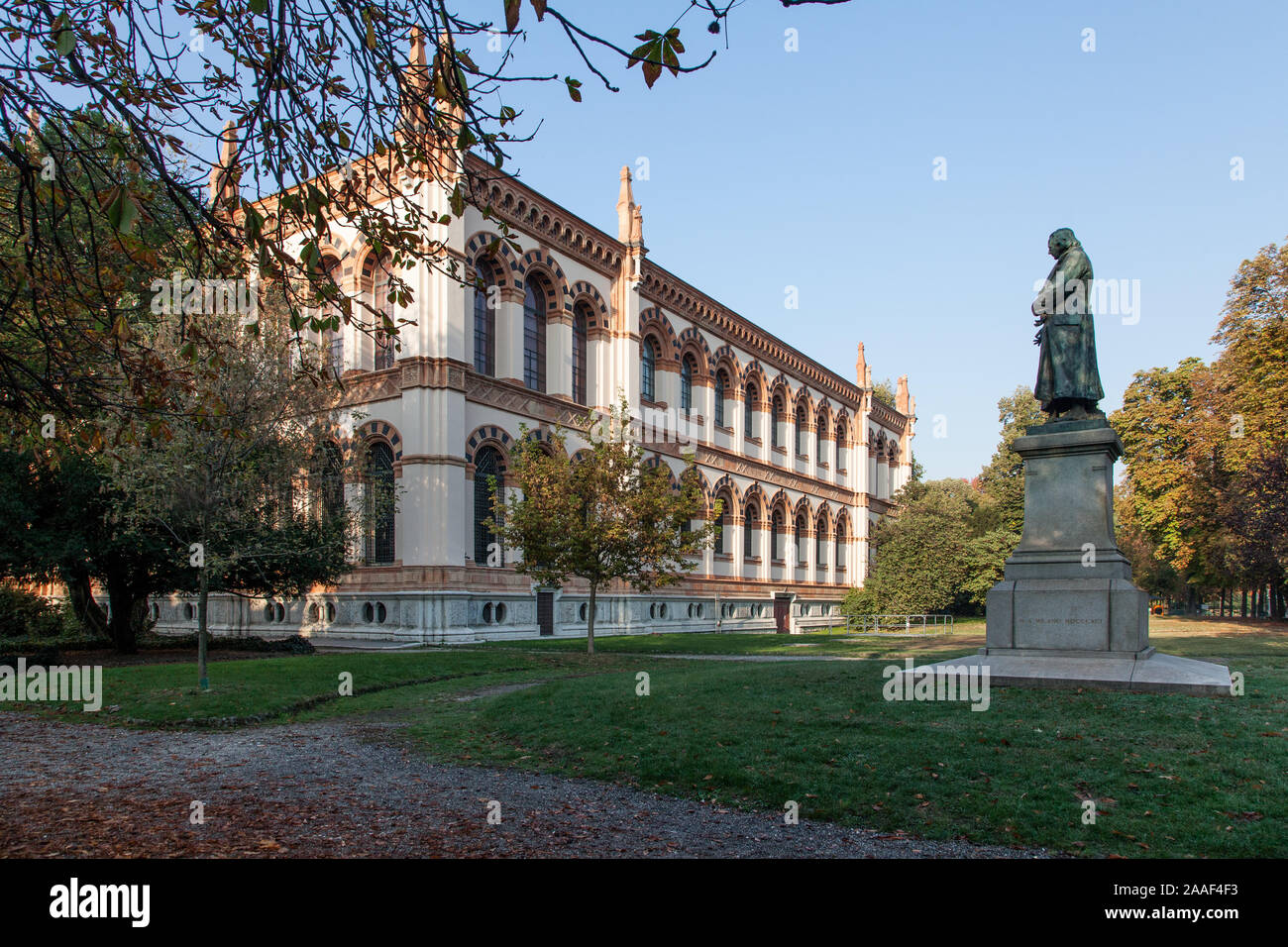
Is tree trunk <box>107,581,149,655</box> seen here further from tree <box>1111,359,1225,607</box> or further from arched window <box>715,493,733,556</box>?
tree <box>1111,359,1225,607</box>

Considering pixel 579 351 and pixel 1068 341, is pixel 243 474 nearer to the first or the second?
pixel 1068 341

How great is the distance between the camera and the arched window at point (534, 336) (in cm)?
3109

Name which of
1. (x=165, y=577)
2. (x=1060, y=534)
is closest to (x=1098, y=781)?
(x=1060, y=534)

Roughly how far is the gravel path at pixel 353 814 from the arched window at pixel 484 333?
2039 cm

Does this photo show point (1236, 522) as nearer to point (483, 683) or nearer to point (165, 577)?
point (483, 683)

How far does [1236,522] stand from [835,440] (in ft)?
82.0

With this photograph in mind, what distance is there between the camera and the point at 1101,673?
11.0m

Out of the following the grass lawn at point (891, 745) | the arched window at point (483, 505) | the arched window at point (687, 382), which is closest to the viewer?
the grass lawn at point (891, 745)

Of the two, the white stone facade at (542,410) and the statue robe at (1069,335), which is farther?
the white stone facade at (542,410)

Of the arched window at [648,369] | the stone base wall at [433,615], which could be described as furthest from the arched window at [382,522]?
the arched window at [648,369]

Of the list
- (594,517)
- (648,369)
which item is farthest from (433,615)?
(648,369)

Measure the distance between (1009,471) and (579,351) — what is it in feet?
121

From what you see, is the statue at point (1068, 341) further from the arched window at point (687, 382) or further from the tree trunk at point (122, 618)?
the arched window at point (687, 382)

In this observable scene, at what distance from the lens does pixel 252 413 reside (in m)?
15.8
